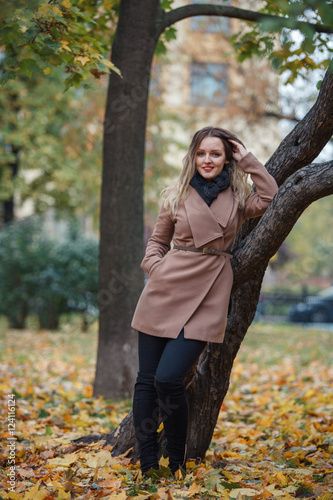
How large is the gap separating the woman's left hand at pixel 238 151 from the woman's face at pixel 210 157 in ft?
0.24

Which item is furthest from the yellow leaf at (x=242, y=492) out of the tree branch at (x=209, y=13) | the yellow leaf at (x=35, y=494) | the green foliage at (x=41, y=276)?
the green foliage at (x=41, y=276)

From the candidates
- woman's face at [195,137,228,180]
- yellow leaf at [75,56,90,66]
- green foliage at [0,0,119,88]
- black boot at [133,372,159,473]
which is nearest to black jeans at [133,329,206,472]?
black boot at [133,372,159,473]

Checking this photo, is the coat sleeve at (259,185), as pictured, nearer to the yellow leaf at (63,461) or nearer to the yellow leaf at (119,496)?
the yellow leaf at (119,496)

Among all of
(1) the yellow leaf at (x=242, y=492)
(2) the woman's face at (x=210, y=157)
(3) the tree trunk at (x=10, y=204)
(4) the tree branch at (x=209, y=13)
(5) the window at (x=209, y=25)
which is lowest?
(1) the yellow leaf at (x=242, y=492)

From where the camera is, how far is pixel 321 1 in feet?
7.35

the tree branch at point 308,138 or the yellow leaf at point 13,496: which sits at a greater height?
the tree branch at point 308,138

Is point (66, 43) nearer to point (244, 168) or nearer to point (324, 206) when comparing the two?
point (244, 168)

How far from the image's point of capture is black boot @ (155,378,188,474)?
3025 mm

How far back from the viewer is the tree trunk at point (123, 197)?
5.46 meters

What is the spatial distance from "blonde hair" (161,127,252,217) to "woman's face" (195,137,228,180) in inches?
1.2

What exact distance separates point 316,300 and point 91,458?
17954mm

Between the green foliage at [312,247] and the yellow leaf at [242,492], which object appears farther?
the green foliage at [312,247]

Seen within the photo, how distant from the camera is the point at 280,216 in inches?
122

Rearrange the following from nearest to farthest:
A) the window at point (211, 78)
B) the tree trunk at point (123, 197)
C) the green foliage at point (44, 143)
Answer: the tree trunk at point (123, 197), the window at point (211, 78), the green foliage at point (44, 143)
